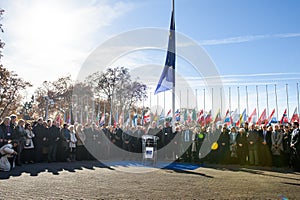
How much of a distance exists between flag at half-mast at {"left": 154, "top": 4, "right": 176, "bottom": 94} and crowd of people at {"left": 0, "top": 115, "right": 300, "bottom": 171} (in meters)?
2.37

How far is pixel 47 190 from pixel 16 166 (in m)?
5.97

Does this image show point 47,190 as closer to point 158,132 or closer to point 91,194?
point 91,194

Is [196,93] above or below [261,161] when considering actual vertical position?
above

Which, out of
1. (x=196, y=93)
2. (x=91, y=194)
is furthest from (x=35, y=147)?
(x=196, y=93)

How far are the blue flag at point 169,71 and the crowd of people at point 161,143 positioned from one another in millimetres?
2366

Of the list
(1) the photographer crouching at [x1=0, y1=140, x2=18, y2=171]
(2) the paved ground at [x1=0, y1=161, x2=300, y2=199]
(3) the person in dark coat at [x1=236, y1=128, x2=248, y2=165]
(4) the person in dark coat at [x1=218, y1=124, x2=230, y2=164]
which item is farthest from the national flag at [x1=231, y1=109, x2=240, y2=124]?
(1) the photographer crouching at [x1=0, y1=140, x2=18, y2=171]

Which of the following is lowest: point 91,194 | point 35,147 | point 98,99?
point 91,194

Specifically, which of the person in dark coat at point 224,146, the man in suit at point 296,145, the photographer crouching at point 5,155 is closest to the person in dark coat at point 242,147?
the person in dark coat at point 224,146

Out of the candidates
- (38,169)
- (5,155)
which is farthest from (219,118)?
(5,155)

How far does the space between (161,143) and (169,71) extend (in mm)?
3978

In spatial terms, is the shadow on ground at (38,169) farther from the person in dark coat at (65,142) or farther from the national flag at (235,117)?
the national flag at (235,117)

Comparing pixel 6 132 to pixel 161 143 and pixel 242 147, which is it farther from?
pixel 242 147

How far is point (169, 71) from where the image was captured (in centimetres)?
1772

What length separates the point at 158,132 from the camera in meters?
16.2
